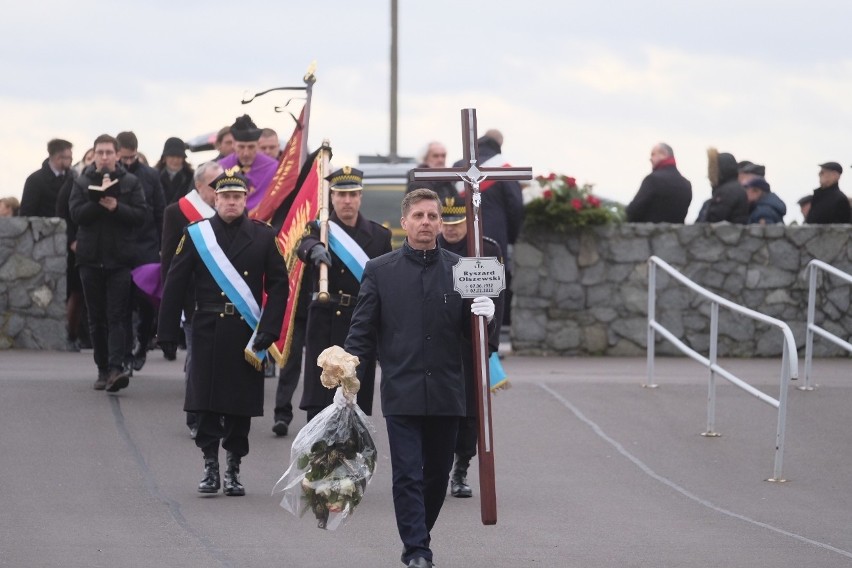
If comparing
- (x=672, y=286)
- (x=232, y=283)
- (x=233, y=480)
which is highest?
(x=232, y=283)

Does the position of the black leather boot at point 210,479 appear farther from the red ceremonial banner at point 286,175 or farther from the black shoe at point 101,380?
the black shoe at point 101,380

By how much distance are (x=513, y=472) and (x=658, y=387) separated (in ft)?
12.0

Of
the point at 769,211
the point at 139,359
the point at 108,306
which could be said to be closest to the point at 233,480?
the point at 108,306

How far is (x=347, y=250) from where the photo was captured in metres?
10.6

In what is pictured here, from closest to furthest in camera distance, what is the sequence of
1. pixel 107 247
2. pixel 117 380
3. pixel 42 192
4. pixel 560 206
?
pixel 117 380 → pixel 107 247 → pixel 560 206 → pixel 42 192

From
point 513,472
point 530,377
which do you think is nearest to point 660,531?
point 513,472

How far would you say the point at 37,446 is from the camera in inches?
448

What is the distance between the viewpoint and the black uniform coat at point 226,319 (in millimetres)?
9875

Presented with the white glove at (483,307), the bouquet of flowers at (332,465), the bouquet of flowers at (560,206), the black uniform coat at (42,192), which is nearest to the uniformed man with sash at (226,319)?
the bouquet of flowers at (332,465)

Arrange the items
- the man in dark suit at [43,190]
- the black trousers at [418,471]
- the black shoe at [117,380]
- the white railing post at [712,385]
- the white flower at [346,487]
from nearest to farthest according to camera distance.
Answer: the black trousers at [418,471] < the white flower at [346,487] < the white railing post at [712,385] < the black shoe at [117,380] < the man in dark suit at [43,190]

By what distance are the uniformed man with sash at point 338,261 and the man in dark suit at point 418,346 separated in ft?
8.42

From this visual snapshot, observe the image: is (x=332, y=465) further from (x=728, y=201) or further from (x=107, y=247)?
(x=728, y=201)

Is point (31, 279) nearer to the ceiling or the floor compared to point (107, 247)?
nearer to the floor

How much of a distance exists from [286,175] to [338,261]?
2396 mm
